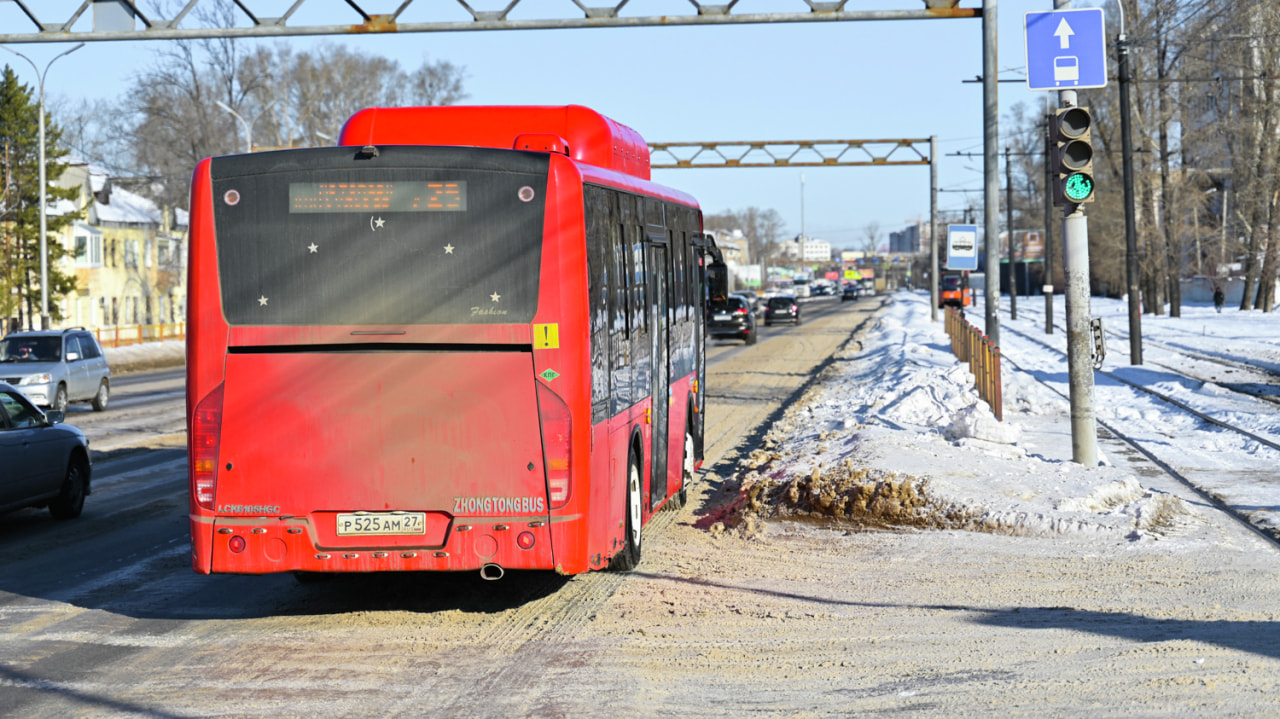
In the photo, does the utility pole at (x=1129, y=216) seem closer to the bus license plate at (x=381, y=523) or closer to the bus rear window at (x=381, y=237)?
the bus rear window at (x=381, y=237)

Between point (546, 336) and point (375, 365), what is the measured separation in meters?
0.97

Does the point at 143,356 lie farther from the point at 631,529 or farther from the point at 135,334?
the point at 631,529

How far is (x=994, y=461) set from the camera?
13.1m

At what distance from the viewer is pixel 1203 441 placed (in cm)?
1666

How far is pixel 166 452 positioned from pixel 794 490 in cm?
1020

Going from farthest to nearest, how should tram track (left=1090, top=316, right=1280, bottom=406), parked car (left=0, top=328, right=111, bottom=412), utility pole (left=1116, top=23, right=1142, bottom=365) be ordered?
1. utility pole (left=1116, top=23, right=1142, bottom=365)
2. parked car (left=0, top=328, right=111, bottom=412)
3. tram track (left=1090, top=316, right=1280, bottom=406)

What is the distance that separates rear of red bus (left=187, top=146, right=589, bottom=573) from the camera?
25.7 ft

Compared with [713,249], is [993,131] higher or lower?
higher

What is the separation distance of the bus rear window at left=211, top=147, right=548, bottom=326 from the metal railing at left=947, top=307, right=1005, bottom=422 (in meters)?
11.4

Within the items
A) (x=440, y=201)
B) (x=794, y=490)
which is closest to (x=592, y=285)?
(x=440, y=201)

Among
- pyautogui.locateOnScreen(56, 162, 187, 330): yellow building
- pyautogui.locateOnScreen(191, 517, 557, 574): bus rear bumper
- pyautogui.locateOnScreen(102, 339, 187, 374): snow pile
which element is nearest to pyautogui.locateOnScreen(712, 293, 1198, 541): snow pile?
pyautogui.locateOnScreen(191, 517, 557, 574): bus rear bumper

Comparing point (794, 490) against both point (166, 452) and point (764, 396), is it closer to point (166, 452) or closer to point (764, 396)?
point (166, 452)

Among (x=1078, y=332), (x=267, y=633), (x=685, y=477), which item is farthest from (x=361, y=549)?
(x=1078, y=332)

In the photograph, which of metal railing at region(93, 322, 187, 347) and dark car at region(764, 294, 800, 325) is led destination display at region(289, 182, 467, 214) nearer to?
metal railing at region(93, 322, 187, 347)
